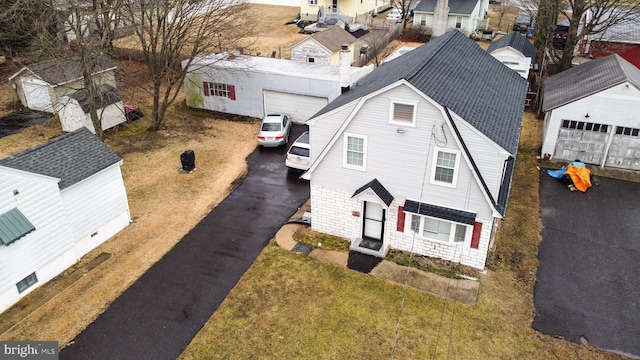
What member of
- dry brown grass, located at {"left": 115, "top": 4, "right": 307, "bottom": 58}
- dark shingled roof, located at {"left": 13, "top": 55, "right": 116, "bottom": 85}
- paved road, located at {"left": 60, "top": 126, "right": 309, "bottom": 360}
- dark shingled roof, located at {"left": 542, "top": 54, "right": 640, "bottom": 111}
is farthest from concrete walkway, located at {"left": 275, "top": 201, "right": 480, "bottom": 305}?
dry brown grass, located at {"left": 115, "top": 4, "right": 307, "bottom": 58}

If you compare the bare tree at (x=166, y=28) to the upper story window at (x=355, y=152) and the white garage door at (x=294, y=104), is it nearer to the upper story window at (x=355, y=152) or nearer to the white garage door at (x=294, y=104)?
the white garage door at (x=294, y=104)

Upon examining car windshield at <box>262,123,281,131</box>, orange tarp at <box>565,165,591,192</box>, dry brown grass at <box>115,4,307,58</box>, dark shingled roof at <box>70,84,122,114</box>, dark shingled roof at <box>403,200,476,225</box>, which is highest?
dry brown grass at <box>115,4,307,58</box>

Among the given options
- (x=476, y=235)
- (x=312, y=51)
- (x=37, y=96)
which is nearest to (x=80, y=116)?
(x=37, y=96)

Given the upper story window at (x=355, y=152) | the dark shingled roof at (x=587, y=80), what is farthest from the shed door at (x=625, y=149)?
the upper story window at (x=355, y=152)

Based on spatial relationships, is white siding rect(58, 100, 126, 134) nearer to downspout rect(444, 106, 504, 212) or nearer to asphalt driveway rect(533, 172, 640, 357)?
downspout rect(444, 106, 504, 212)

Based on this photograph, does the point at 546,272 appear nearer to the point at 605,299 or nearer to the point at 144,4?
the point at 605,299
